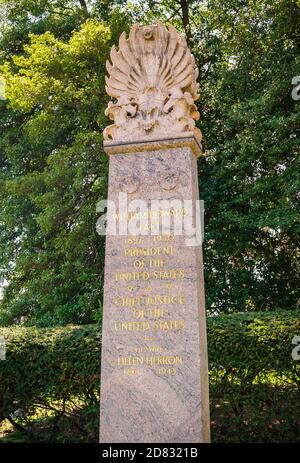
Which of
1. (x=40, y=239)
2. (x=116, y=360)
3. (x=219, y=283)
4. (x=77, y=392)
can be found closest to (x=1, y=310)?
(x=40, y=239)

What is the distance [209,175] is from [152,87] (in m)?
6.95

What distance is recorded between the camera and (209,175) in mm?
12594

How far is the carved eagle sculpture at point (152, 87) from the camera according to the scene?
568 centimetres

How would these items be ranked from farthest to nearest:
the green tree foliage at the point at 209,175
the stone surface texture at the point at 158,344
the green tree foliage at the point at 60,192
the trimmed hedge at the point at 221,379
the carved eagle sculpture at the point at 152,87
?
the green tree foliage at the point at 60,192 < the green tree foliage at the point at 209,175 < the trimmed hedge at the point at 221,379 < the carved eagle sculpture at the point at 152,87 < the stone surface texture at the point at 158,344

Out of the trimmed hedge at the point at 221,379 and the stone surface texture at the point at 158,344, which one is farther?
the trimmed hedge at the point at 221,379

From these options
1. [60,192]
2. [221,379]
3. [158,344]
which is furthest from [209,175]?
[158,344]

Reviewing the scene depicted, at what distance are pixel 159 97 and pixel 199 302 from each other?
8.06 feet

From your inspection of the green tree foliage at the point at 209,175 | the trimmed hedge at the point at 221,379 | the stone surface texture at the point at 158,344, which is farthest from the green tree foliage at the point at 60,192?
the stone surface texture at the point at 158,344

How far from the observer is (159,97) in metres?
5.77

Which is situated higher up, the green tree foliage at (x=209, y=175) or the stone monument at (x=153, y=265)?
Result: the green tree foliage at (x=209, y=175)

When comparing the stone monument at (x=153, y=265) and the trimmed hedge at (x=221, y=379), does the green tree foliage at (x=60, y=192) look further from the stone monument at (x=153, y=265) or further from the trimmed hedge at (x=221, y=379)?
the stone monument at (x=153, y=265)

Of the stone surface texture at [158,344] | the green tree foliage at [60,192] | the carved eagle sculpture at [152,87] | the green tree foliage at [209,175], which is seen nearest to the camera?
the stone surface texture at [158,344]

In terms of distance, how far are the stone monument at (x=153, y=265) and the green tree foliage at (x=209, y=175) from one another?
529cm

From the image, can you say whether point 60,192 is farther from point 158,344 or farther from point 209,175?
point 158,344
